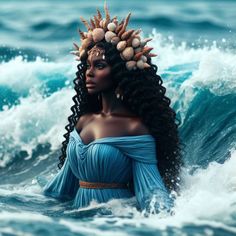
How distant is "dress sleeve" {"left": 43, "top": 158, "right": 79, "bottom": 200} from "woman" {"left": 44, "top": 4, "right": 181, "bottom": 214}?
0.22m

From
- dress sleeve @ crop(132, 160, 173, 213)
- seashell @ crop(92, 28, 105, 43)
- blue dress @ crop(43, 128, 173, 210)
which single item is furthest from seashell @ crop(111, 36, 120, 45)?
dress sleeve @ crop(132, 160, 173, 213)

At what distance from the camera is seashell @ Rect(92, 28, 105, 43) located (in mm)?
8664

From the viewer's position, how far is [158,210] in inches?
323

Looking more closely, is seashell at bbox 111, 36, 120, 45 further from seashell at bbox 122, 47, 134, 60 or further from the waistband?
the waistband

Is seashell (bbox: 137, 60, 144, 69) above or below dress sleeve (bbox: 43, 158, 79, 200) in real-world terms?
above

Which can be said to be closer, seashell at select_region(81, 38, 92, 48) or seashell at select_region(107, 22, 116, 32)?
seashell at select_region(107, 22, 116, 32)

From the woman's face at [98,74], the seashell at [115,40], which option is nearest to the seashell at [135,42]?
the seashell at [115,40]

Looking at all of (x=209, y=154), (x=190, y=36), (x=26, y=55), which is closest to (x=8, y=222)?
(x=209, y=154)

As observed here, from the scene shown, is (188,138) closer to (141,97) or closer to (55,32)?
(141,97)

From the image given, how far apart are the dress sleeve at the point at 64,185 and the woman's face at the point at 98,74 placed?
27.8 inches

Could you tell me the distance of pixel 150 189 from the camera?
Result: 8.38m

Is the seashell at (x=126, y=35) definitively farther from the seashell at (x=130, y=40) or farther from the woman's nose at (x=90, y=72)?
the woman's nose at (x=90, y=72)

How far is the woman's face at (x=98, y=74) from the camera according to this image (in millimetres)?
8633

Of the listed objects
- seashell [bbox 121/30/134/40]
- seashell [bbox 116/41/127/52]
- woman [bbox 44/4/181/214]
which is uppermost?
seashell [bbox 121/30/134/40]
